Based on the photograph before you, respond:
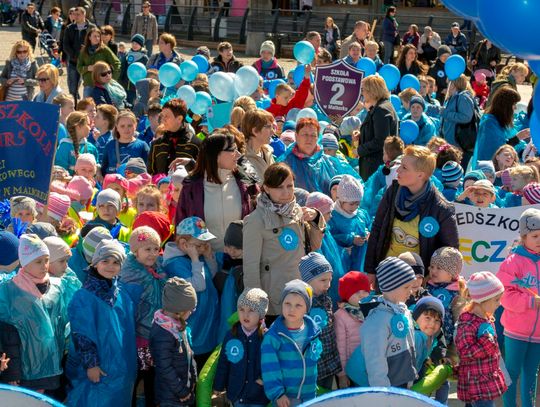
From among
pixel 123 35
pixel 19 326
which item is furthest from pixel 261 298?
pixel 123 35

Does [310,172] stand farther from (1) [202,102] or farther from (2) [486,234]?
(1) [202,102]

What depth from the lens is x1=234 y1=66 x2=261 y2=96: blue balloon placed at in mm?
10930

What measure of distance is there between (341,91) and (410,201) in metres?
4.81

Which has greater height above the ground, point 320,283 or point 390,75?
point 390,75

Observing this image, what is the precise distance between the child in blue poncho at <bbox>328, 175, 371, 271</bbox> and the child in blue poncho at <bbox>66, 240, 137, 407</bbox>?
1.94 m

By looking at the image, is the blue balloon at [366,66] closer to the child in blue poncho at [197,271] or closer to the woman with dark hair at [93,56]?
the woman with dark hair at [93,56]

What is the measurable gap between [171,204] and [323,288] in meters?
1.76

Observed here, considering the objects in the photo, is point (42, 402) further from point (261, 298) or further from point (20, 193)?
point (20, 193)

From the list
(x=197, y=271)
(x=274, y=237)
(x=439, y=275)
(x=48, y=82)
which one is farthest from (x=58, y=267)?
(x=48, y=82)

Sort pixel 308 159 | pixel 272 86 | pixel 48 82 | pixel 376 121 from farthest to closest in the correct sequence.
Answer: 1. pixel 272 86
2. pixel 48 82
3. pixel 376 121
4. pixel 308 159

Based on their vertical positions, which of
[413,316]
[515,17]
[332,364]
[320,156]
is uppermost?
[515,17]

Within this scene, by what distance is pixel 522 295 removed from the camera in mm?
6098

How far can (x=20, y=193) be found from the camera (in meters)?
7.09

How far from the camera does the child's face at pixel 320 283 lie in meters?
5.83
